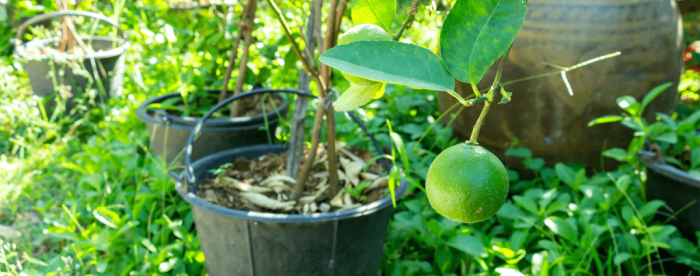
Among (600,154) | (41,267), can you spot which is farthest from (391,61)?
(600,154)

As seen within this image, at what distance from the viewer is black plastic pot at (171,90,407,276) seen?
3.73 ft

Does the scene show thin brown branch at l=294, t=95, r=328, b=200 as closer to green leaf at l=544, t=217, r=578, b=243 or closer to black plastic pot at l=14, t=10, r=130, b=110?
green leaf at l=544, t=217, r=578, b=243

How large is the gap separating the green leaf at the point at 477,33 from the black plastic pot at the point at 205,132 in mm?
1609

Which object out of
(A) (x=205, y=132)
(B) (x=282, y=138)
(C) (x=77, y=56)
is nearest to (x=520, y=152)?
(B) (x=282, y=138)

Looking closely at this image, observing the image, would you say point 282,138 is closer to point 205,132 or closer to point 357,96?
point 205,132

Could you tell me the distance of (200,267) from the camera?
5.01ft

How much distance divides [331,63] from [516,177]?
1.73m

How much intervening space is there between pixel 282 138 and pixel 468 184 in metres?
1.85

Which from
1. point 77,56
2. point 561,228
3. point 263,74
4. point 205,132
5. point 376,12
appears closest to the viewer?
point 376,12

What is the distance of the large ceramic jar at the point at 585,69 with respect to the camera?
67.9 inches

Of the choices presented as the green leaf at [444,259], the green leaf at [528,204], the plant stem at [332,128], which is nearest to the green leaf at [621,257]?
the green leaf at [528,204]

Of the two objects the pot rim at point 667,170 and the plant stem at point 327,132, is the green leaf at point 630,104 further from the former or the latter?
the plant stem at point 327,132

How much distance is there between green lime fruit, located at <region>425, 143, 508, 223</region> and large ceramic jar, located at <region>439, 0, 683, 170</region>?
1561mm

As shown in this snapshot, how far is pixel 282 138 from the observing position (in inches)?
84.4
